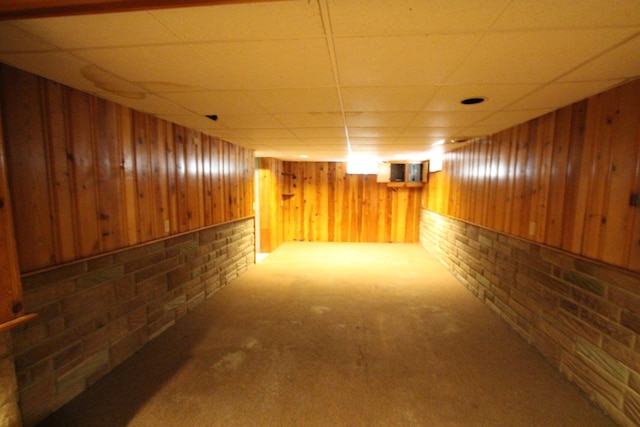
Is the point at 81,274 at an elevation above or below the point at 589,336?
above

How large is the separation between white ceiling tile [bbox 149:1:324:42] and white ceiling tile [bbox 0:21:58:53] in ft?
2.09

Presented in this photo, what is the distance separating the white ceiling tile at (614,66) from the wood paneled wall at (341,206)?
5.25m

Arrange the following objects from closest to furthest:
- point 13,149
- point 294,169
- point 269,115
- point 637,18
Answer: point 637,18 → point 13,149 → point 269,115 → point 294,169

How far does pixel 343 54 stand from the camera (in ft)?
4.29

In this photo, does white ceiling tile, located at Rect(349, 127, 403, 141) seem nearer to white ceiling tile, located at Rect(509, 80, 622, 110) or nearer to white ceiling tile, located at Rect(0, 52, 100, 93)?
white ceiling tile, located at Rect(509, 80, 622, 110)

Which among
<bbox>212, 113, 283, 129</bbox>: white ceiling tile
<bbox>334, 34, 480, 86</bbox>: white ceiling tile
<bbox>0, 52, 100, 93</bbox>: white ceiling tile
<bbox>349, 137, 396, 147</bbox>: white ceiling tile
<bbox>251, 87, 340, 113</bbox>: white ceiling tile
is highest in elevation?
<bbox>349, 137, 396, 147</bbox>: white ceiling tile

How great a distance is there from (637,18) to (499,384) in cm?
217

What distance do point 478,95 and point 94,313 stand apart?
3.17 metres

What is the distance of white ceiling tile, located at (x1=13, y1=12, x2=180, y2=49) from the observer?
1.03m

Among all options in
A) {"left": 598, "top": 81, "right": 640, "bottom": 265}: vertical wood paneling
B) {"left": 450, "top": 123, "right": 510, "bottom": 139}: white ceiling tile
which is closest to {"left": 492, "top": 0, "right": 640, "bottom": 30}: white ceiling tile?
{"left": 598, "top": 81, "right": 640, "bottom": 265}: vertical wood paneling

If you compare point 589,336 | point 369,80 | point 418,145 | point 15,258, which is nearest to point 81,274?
point 15,258

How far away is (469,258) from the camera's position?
373 centimetres

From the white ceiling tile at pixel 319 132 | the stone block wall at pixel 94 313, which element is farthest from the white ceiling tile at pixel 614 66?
the stone block wall at pixel 94 313

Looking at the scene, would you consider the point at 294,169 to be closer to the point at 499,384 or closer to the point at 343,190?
the point at 343,190
